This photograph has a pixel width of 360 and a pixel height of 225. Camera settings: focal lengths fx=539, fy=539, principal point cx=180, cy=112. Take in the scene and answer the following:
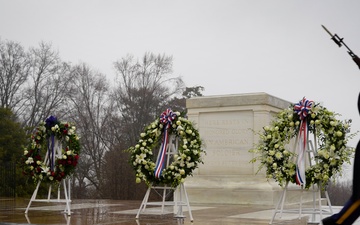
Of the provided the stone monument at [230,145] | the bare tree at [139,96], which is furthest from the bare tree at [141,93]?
the stone monument at [230,145]

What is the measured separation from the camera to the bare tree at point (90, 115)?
43.6 meters

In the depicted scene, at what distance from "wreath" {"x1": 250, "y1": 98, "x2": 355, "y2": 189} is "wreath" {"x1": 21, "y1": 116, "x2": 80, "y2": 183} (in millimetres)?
4651

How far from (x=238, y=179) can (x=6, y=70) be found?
29.7 meters

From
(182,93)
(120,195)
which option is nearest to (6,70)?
(182,93)

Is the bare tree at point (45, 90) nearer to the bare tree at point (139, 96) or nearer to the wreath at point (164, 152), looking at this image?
the bare tree at point (139, 96)

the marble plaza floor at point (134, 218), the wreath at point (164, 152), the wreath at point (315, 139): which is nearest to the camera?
the wreath at point (315, 139)

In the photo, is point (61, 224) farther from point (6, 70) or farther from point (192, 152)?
point (6, 70)

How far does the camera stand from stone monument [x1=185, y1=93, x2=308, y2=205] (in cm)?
1703

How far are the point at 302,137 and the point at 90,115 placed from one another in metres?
36.2

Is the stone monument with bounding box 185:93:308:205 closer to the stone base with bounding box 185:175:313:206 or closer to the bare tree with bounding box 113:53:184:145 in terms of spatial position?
the stone base with bounding box 185:175:313:206

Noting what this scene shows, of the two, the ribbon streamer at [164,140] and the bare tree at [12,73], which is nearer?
the ribbon streamer at [164,140]

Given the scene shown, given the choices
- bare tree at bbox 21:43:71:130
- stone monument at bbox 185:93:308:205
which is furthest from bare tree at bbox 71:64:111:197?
stone monument at bbox 185:93:308:205

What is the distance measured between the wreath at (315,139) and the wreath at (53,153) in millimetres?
4651

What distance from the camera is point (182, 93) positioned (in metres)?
46.8
